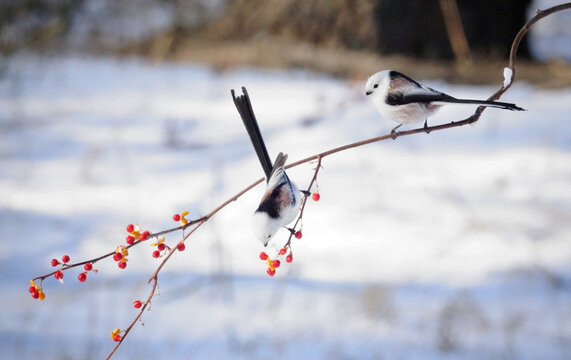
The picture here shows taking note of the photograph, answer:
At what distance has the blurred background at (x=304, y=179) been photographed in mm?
1763

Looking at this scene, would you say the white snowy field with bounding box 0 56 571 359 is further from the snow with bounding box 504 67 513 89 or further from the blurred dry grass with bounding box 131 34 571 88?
the snow with bounding box 504 67 513 89

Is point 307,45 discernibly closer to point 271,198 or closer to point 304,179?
point 304,179

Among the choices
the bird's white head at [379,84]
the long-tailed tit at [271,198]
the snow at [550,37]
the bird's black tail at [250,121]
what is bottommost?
the long-tailed tit at [271,198]

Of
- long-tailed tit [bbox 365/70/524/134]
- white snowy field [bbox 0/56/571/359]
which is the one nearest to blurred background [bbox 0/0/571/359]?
white snowy field [bbox 0/56/571/359]

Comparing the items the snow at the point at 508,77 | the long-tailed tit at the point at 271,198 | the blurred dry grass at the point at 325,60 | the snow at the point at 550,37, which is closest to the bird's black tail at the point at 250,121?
Result: the long-tailed tit at the point at 271,198

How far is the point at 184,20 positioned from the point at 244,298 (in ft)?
6.94

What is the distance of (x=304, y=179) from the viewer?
2.39 metres

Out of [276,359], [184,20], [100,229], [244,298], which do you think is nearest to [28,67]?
[184,20]

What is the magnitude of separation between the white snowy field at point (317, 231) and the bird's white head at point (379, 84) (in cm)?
136

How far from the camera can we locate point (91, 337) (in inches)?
67.6

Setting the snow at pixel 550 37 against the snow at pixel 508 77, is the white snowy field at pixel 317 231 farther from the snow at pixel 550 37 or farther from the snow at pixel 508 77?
the snow at pixel 508 77

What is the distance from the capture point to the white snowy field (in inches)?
68.1

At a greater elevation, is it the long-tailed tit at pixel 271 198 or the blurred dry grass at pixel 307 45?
the blurred dry grass at pixel 307 45

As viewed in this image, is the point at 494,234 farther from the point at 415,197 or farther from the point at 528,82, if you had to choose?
the point at 528,82
